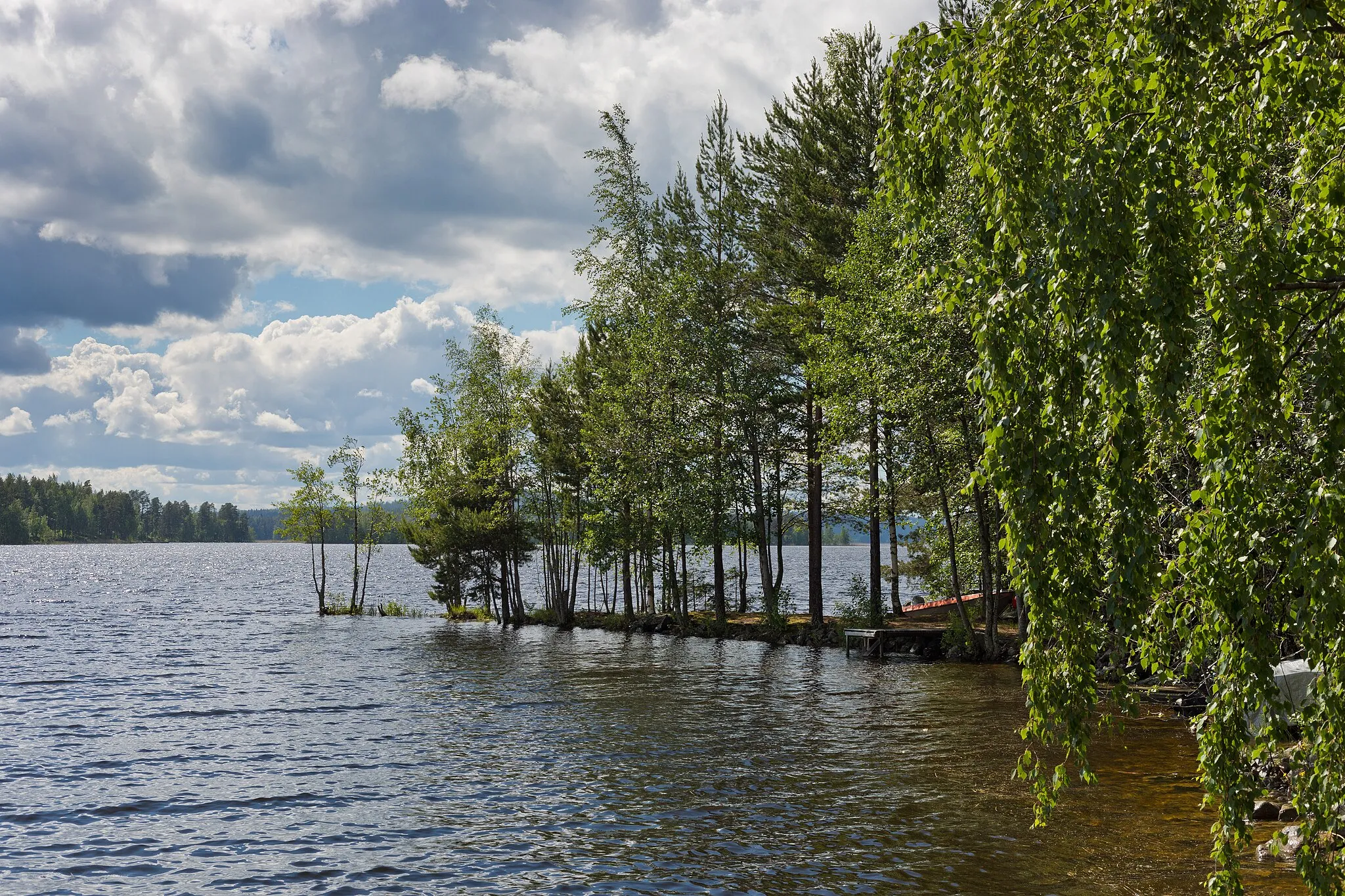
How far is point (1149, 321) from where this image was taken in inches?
200

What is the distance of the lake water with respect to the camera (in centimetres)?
1110

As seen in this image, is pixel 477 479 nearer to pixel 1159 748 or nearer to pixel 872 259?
pixel 872 259

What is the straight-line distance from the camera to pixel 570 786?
602 inches

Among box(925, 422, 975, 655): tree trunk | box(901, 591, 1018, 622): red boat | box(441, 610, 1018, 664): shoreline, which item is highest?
box(925, 422, 975, 655): tree trunk

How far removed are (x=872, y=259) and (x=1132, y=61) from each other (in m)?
24.1

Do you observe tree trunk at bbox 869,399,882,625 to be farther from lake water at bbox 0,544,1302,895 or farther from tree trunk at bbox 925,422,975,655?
lake water at bbox 0,544,1302,895

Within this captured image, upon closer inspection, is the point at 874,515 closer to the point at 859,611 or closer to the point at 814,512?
the point at 814,512

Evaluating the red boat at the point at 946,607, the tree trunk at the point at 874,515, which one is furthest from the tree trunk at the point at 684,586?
the red boat at the point at 946,607

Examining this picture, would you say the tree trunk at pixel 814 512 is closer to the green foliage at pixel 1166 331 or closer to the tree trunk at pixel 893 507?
A: the tree trunk at pixel 893 507

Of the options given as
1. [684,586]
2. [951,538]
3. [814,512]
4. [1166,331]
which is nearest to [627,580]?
→ [684,586]

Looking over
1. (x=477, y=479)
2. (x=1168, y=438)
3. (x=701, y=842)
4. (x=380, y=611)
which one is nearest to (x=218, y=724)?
(x=701, y=842)

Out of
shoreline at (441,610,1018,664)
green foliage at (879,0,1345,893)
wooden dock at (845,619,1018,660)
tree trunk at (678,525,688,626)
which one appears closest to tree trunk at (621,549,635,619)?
shoreline at (441,610,1018,664)

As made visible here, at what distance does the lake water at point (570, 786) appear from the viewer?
36.4 feet

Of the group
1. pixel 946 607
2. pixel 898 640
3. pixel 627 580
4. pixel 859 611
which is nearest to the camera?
pixel 898 640
